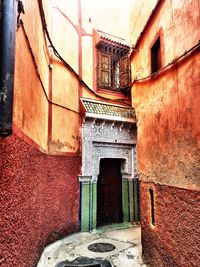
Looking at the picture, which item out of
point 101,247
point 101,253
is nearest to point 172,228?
point 101,253

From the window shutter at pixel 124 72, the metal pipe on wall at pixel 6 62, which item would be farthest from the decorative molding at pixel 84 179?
the metal pipe on wall at pixel 6 62

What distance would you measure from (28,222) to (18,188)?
3.47 feet

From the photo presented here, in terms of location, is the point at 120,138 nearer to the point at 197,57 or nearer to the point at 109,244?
the point at 109,244

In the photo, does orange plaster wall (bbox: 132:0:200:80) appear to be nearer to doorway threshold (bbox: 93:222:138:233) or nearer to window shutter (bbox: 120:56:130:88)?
window shutter (bbox: 120:56:130:88)

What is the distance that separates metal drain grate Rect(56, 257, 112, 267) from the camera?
18.8 ft

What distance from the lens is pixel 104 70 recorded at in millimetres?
10609

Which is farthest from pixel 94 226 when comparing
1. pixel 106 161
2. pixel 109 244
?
pixel 106 161

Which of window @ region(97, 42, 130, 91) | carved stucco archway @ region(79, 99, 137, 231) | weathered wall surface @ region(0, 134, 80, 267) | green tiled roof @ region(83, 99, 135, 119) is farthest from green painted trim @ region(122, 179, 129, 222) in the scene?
window @ region(97, 42, 130, 91)

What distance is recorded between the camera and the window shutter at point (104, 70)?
1045 cm

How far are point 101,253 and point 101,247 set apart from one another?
20.9 inches

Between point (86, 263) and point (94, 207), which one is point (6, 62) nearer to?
point (86, 263)

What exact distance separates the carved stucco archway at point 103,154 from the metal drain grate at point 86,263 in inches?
97.6

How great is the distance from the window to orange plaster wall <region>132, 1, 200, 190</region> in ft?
13.1

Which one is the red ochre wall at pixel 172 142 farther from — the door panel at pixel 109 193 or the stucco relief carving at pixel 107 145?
the door panel at pixel 109 193
